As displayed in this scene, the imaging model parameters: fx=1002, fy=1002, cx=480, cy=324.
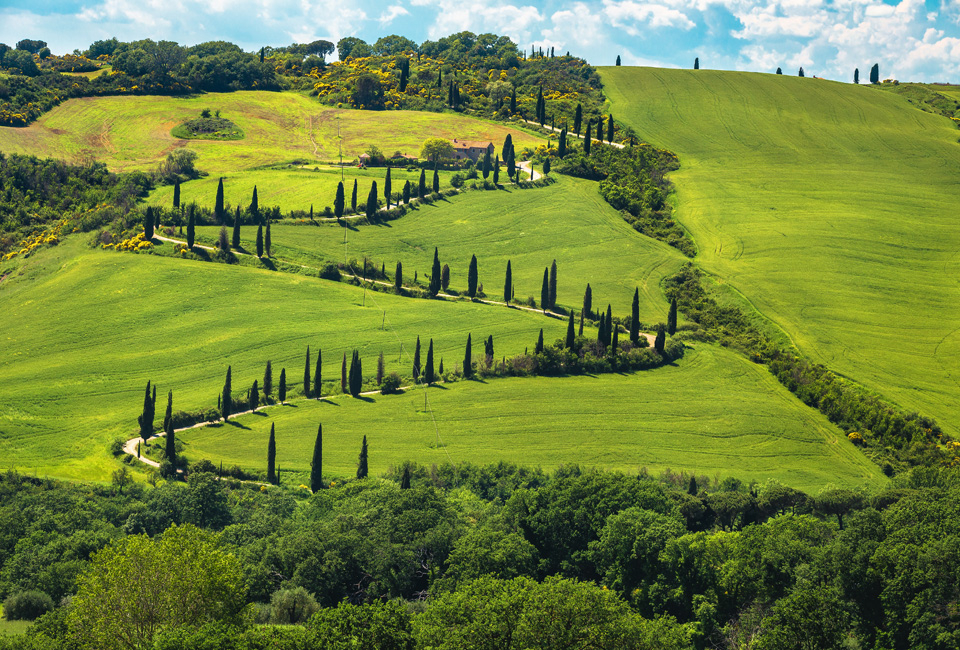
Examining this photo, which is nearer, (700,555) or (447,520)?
(700,555)

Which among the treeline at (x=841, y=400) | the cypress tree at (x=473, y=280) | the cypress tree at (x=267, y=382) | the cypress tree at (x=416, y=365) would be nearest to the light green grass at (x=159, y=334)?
the cypress tree at (x=416, y=365)

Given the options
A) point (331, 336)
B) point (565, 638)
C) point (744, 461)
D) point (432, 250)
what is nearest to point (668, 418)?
point (744, 461)

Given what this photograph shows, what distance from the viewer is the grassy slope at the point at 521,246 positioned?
515 ft

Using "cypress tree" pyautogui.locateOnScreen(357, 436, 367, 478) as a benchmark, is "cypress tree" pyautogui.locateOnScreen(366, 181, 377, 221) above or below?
above

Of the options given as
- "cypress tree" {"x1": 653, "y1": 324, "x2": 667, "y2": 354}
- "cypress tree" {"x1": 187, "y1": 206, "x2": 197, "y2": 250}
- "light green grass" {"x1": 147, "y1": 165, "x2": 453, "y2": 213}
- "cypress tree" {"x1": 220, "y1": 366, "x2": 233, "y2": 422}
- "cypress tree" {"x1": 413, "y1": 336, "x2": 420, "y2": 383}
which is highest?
"light green grass" {"x1": 147, "y1": 165, "x2": 453, "y2": 213}

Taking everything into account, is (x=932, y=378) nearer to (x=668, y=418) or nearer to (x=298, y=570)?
(x=668, y=418)

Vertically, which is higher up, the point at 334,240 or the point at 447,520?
the point at 334,240

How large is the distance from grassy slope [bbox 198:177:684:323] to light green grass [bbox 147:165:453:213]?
1026cm

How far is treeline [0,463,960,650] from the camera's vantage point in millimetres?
53312

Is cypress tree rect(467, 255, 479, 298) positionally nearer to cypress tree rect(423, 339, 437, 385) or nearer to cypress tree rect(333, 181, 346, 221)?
cypress tree rect(423, 339, 437, 385)

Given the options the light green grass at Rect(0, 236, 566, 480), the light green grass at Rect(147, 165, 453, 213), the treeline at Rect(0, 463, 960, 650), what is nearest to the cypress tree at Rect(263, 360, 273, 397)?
the light green grass at Rect(0, 236, 566, 480)

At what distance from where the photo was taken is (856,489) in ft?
339

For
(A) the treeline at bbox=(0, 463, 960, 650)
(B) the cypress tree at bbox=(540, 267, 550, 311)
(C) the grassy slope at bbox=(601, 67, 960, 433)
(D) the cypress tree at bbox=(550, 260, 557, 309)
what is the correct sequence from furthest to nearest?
(D) the cypress tree at bbox=(550, 260, 557, 309)
(B) the cypress tree at bbox=(540, 267, 550, 311)
(C) the grassy slope at bbox=(601, 67, 960, 433)
(A) the treeline at bbox=(0, 463, 960, 650)

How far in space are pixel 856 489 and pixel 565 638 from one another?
6116 centimetres
